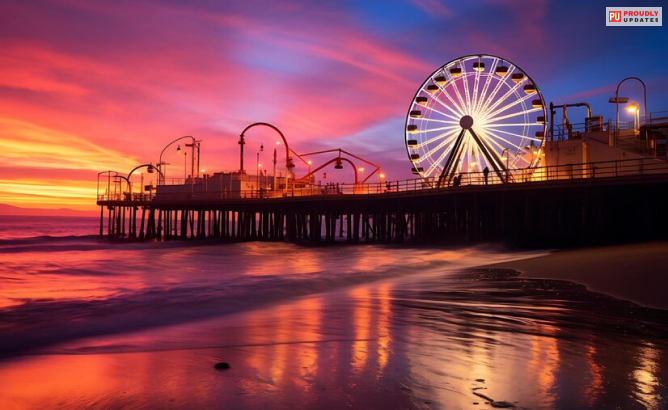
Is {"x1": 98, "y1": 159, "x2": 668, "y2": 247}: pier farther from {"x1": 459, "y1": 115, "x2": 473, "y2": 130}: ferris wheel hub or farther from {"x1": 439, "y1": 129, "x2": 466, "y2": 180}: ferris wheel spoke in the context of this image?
{"x1": 459, "y1": 115, "x2": 473, "y2": 130}: ferris wheel hub

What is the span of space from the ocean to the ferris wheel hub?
1144 inches

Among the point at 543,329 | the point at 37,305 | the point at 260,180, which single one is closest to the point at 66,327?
the point at 37,305

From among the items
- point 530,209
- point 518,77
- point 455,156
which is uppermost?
point 518,77

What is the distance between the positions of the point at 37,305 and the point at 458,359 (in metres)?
8.95

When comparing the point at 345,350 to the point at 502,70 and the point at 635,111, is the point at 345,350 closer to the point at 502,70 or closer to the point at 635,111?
the point at 502,70

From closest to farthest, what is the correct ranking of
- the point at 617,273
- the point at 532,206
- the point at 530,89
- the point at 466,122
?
the point at 617,273 → the point at 532,206 → the point at 530,89 → the point at 466,122

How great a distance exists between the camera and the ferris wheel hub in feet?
130

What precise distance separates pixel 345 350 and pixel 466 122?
118 feet

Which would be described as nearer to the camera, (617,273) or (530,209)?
(617,273)

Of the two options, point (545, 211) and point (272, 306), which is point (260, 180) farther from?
point (272, 306)

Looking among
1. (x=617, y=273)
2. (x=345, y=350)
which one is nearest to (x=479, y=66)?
(x=617, y=273)

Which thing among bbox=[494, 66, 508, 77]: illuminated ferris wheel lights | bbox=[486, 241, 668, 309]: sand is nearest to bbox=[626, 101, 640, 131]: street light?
bbox=[494, 66, 508, 77]: illuminated ferris wheel lights

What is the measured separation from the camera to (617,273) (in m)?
11.7

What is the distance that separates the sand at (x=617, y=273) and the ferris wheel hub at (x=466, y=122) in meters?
23.9
